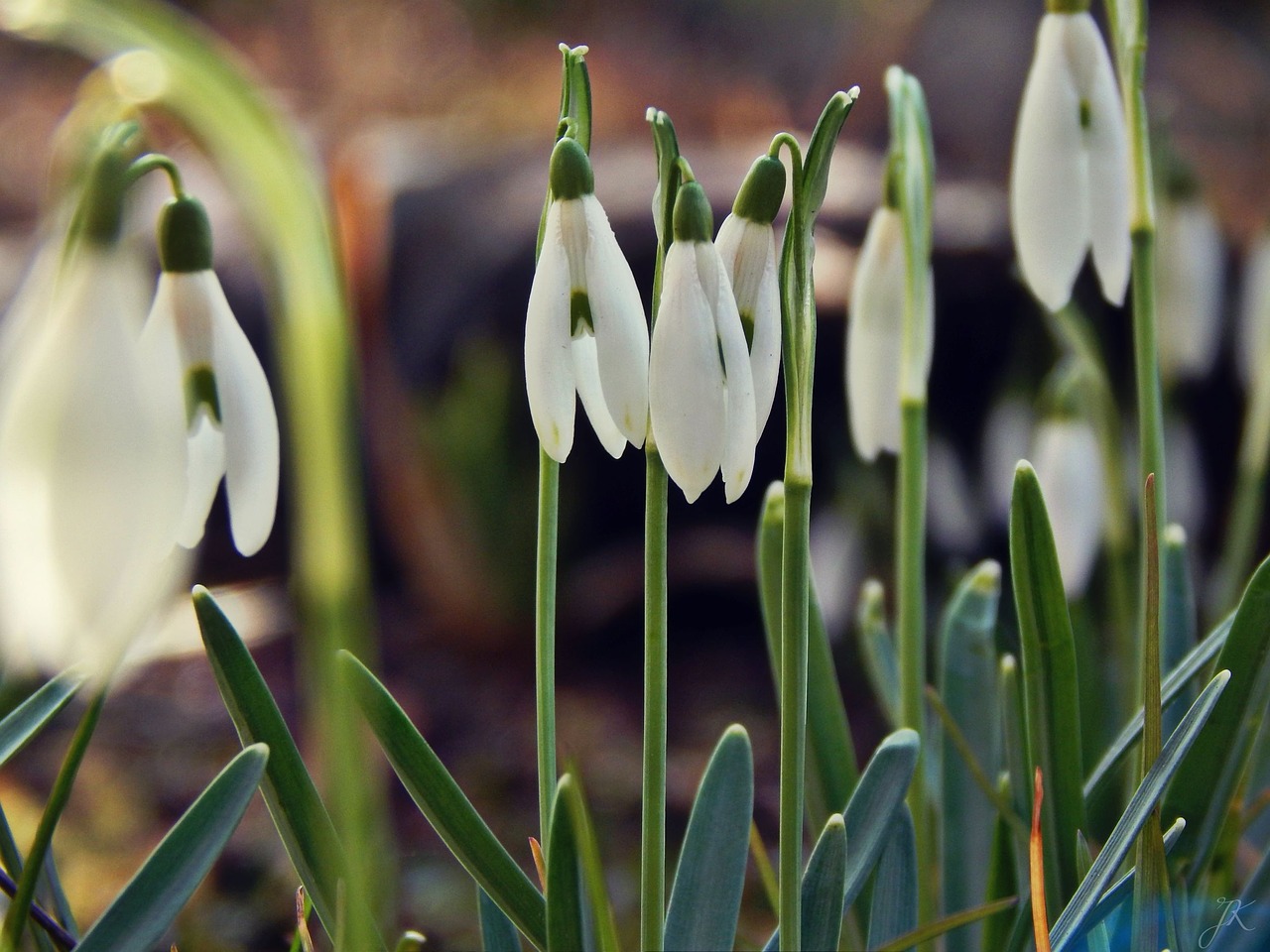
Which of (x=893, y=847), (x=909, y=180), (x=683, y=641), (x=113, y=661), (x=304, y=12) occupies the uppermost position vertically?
(x=304, y=12)

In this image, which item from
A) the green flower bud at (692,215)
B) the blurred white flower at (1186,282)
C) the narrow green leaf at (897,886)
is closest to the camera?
the green flower bud at (692,215)

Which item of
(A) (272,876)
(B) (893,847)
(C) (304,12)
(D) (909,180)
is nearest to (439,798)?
(B) (893,847)

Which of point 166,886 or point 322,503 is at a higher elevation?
point 322,503

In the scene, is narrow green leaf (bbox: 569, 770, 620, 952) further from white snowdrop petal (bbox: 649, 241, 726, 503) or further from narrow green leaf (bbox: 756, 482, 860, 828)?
narrow green leaf (bbox: 756, 482, 860, 828)

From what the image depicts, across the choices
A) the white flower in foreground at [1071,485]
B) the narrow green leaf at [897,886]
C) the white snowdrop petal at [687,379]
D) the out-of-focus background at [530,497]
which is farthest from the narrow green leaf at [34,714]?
the out-of-focus background at [530,497]

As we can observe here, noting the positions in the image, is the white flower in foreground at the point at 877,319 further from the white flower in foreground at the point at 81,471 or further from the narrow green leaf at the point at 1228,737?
the white flower in foreground at the point at 81,471

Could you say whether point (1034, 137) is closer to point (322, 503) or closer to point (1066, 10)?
point (1066, 10)

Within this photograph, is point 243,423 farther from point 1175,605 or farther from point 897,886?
point 1175,605
